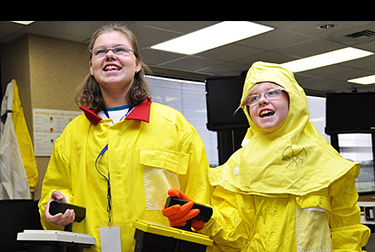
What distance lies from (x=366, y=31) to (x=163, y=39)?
7.16ft

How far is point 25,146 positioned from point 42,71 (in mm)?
783

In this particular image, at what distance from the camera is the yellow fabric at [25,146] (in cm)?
442

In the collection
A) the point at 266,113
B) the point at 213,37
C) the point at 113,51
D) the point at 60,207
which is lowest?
the point at 60,207

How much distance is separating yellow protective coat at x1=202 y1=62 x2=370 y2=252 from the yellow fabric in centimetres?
313

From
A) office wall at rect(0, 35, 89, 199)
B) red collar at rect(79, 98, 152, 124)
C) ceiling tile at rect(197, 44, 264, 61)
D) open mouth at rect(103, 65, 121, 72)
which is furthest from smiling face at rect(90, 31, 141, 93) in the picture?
ceiling tile at rect(197, 44, 264, 61)

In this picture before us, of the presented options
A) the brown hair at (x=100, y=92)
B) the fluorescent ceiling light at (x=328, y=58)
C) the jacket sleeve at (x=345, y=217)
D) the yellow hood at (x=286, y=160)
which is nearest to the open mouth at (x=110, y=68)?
the brown hair at (x=100, y=92)

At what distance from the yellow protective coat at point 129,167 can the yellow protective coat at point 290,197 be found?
143 mm

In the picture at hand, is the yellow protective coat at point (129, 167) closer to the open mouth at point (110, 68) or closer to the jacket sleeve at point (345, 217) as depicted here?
the open mouth at point (110, 68)

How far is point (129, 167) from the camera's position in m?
1.66

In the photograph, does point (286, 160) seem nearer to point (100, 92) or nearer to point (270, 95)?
point (270, 95)

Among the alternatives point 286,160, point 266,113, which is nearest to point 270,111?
point 266,113
